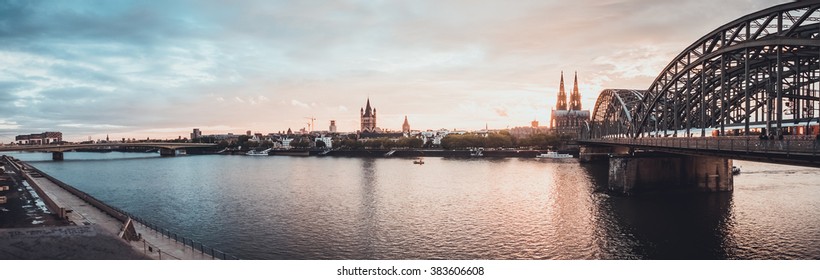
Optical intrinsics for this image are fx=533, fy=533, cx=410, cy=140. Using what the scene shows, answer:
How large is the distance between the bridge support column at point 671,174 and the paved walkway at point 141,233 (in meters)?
30.7

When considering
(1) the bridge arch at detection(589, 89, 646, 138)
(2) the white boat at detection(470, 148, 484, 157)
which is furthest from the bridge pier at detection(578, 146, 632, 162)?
(2) the white boat at detection(470, 148, 484, 157)

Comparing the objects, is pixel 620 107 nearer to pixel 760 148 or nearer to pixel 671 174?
pixel 671 174

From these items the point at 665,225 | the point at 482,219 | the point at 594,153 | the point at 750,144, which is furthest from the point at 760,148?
the point at 594,153

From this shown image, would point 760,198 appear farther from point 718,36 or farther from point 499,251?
Result: point 499,251

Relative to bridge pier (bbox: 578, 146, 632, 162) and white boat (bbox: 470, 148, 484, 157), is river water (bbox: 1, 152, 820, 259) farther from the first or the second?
white boat (bbox: 470, 148, 484, 157)

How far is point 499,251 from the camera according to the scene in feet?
68.6

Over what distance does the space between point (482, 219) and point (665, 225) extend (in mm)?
8847

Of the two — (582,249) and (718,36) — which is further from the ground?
(718,36)

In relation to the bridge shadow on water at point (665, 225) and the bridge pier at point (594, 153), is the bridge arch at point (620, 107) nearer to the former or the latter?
the bridge pier at point (594, 153)

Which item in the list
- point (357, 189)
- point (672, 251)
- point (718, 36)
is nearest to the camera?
point (672, 251)
